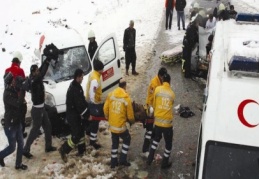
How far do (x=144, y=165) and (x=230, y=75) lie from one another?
3.74 meters

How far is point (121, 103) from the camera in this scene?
696 centimetres

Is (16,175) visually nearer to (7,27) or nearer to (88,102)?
(88,102)

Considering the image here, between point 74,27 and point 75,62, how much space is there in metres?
8.60

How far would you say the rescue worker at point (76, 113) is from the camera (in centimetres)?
739

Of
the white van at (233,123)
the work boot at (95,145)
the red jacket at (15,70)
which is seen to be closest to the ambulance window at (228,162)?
the white van at (233,123)

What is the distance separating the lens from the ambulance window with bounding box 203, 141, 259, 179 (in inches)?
169

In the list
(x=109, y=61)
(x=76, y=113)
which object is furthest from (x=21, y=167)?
A: (x=109, y=61)

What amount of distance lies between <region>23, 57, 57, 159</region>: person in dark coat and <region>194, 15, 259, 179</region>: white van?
4.06 meters

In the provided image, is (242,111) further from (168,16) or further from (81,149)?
(168,16)

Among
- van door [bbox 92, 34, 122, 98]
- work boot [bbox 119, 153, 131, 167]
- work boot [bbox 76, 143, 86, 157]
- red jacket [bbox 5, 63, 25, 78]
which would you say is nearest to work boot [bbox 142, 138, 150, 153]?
work boot [bbox 119, 153, 131, 167]

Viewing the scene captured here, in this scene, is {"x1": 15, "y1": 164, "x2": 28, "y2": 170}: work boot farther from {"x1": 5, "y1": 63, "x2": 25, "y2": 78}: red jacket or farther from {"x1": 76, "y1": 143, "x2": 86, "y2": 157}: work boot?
{"x1": 5, "y1": 63, "x2": 25, "y2": 78}: red jacket

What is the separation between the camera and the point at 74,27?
1773cm

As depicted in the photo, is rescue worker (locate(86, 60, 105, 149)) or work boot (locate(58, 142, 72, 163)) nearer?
work boot (locate(58, 142, 72, 163))

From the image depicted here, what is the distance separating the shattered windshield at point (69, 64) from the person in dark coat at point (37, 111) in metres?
0.69
